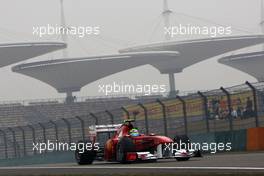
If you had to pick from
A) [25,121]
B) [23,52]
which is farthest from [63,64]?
[25,121]

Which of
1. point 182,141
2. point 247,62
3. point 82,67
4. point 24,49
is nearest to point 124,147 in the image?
point 182,141

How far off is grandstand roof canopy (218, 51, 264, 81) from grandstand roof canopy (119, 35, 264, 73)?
2007 mm

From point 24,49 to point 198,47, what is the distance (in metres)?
39.1

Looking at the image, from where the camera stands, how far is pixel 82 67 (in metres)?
153

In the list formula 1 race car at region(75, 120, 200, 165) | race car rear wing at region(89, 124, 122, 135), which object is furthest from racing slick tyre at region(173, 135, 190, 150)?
race car rear wing at region(89, 124, 122, 135)

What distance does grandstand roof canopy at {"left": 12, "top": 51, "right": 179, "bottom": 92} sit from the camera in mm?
148875

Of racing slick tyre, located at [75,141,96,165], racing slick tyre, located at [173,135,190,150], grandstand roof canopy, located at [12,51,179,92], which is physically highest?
grandstand roof canopy, located at [12,51,179,92]

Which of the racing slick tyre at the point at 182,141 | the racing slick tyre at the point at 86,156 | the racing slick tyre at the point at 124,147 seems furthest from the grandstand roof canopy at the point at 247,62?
the racing slick tyre at the point at 124,147

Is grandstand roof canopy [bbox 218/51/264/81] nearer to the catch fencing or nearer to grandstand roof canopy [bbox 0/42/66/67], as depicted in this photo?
grandstand roof canopy [bbox 0/42/66/67]

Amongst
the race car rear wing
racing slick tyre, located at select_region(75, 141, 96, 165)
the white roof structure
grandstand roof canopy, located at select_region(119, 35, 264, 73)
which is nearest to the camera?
the race car rear wing

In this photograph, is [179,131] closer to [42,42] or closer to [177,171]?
[177,171]

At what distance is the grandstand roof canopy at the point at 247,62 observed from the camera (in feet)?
536

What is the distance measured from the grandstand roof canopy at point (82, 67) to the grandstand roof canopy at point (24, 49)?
13.4ft

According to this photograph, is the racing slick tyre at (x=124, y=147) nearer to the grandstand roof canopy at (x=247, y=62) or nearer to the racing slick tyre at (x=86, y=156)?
the racing slick tyre at (x=86, y=156)
